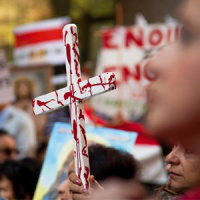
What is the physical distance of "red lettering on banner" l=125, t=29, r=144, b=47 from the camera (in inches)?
243

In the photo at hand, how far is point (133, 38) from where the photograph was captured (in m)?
6.26

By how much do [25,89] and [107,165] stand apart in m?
3.98

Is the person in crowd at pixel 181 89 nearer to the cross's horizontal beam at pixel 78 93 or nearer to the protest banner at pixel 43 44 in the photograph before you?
the cross's horizontal beam at pixel 78 93

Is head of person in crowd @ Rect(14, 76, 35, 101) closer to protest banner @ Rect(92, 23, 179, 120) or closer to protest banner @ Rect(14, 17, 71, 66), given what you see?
protest banner @ Rect(14, 17, 71, 66)

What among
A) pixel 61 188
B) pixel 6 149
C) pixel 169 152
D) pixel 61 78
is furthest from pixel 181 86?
pixel 61 78

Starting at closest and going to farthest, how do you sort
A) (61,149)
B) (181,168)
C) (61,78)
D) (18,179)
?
(181,168), (61,149), (18,179), (61,78)

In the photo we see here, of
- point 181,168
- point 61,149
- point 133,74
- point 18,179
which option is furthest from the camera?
point 133,74

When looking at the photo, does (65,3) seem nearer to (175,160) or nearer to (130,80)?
(130,80)

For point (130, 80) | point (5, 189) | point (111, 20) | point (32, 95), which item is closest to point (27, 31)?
point (32, 95)

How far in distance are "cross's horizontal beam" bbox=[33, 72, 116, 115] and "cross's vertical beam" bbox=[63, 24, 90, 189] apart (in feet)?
0.06

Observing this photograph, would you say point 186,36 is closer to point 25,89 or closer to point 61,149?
point 61,149

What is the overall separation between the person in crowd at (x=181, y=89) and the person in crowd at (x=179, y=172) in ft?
1.86

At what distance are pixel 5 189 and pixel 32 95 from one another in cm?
315

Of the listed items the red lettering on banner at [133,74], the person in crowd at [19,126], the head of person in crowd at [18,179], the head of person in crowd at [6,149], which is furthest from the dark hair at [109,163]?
the red lettering on banner at [133,74]
